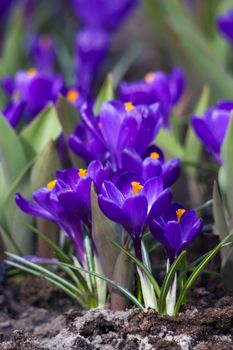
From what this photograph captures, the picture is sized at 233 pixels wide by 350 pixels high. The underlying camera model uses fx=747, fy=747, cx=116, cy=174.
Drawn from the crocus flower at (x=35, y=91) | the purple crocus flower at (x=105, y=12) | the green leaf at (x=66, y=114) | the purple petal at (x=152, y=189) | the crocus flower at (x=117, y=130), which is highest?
the purple crocus flower at (x=105, y=12)

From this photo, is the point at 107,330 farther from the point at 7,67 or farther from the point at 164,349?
the point at 7,67

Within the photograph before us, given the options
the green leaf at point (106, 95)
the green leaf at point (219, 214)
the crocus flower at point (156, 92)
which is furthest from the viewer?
the green leaf at point (106, 95)

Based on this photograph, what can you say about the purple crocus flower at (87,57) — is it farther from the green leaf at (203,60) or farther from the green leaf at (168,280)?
the green leaf at (168,280)

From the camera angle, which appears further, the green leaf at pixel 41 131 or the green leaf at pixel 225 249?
the green leaf at pixel 41 131

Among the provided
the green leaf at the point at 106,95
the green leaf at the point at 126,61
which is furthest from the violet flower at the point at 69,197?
the green leaf at the point at 126,61

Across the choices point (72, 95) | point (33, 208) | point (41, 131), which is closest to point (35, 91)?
point (72, 95)

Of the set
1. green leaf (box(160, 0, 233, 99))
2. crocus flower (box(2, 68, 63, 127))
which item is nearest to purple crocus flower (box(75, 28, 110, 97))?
green leaf (box(160, 0, 233, 99))

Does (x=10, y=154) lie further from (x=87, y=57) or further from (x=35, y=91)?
(x=87, y=57)
